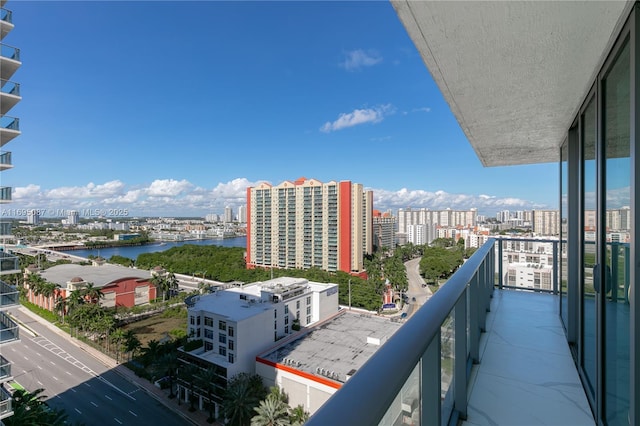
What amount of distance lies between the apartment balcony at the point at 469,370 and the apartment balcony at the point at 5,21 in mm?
10705

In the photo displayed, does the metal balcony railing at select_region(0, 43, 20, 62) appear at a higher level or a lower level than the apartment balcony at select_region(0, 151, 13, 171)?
higher

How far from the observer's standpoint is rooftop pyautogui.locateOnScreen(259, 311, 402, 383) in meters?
13.5

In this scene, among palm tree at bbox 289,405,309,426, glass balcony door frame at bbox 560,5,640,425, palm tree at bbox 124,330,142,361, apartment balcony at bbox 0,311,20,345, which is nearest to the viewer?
glass balcony door frame at bbox 560,5,640,425

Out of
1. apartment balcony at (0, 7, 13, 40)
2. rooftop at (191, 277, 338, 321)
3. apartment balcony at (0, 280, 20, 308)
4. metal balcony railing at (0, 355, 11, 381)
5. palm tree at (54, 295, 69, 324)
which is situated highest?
apartment balcony at (0, 7, 13, 40)

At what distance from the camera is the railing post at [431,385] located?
90 centimetres

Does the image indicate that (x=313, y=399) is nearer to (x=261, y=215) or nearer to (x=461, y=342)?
(x=461, y=342)

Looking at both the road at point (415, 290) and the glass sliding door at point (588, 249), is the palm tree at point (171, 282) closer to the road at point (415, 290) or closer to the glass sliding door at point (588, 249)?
the road at point (415, 290)

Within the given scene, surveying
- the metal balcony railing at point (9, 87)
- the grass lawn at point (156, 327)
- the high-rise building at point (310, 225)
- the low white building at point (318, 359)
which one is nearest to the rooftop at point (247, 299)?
the low white building at point (318, 359)

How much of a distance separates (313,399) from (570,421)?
1284 cm

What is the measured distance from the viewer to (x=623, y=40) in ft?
4.58

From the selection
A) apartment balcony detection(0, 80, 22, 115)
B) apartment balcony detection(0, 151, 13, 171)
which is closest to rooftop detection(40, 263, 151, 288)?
apartment balcony detection(0, 151, 13, 171)

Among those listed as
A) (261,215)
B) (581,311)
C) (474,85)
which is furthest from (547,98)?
(261,215)

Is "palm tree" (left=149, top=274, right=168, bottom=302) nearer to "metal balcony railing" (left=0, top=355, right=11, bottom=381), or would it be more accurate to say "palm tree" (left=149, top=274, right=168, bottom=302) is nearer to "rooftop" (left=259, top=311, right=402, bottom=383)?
"rooftop" (left=259, top=311, right=402, bottom=383)

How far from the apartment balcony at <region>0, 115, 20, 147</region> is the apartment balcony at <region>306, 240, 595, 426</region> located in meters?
9.59
